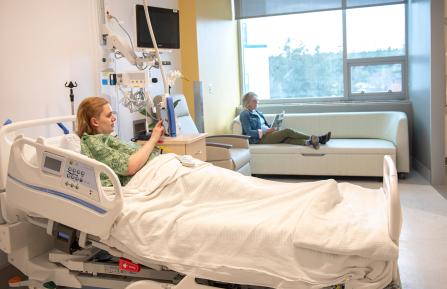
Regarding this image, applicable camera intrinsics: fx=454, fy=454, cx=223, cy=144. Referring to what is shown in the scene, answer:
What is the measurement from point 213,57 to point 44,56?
2569 millimetres

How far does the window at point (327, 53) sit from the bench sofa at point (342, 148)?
2.11 ft

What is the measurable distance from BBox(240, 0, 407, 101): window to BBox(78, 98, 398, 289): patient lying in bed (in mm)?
3827

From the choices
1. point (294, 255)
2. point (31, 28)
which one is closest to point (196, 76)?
point (31, 28)

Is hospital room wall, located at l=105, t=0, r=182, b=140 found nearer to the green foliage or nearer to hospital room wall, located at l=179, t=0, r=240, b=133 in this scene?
hospital room wall, located at l=179, t=0, r=240, b=133

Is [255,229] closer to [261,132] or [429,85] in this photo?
Result: [429,85]

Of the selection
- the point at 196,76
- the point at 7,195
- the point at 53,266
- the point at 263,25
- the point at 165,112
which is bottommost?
the point at 53,266

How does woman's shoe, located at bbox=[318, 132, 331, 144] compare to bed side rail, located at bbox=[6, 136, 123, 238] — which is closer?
bed side rail, located at bbox=[6, 136, 123, 238]

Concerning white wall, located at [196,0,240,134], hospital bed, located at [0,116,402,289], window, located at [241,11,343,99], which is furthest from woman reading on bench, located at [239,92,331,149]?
hospital bed, located at [0,116,402,289]

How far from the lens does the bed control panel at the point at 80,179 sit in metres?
2.01

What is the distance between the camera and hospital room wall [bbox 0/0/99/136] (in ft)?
9.36

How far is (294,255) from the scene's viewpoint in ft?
5.68

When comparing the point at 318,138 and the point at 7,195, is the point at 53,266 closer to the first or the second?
the point at 7,195

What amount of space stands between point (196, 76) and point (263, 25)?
171 centimetres

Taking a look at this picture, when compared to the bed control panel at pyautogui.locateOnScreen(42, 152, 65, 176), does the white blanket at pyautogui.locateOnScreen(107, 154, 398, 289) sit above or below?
below
